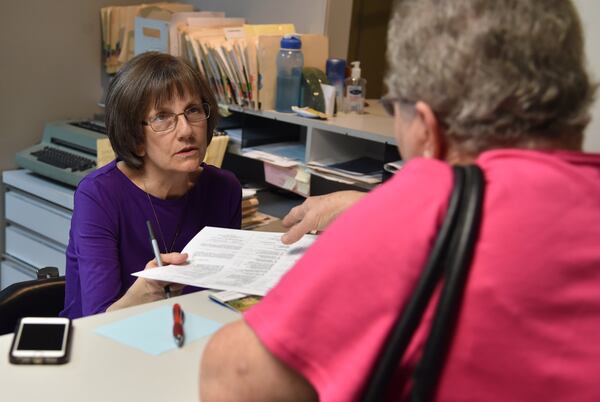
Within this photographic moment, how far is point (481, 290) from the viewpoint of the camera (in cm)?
66

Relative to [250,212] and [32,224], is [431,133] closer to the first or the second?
[250,212]

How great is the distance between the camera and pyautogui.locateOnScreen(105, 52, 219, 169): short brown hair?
1679 mm

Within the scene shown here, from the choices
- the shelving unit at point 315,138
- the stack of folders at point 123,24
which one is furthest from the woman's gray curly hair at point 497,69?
the stack of folders at point 123,24

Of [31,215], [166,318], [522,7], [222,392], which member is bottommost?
[31,215]

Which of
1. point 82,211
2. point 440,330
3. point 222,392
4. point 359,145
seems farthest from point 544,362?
point 359,145

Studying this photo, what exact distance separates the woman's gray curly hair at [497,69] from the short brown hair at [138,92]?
3.37 feet

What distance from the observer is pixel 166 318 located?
132cm

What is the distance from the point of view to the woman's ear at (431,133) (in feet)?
2.51

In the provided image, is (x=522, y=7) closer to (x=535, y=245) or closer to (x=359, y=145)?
(x=535, y=245)

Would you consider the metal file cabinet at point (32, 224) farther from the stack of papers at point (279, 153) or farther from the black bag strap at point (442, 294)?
the black bag strap at point (442, 294)

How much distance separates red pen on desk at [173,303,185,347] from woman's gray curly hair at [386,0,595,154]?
2.24ft

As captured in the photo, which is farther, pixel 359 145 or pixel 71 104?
pixel 71 104

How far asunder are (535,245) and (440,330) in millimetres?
124

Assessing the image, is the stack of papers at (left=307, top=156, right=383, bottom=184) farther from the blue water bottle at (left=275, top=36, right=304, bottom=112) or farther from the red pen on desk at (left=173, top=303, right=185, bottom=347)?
the red pen on desk at (left=173, top=303, right=185, bottom=347)
